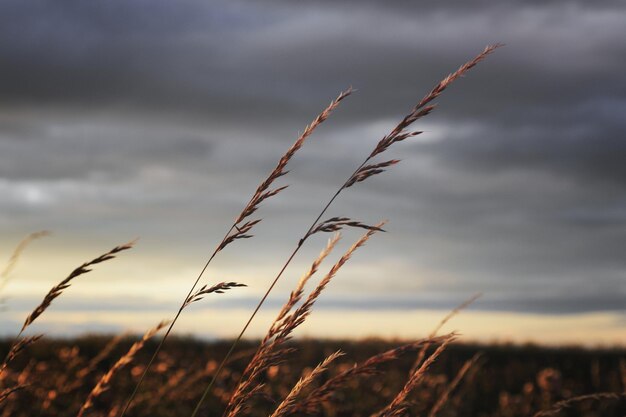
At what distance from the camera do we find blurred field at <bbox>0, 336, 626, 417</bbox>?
27.0ft

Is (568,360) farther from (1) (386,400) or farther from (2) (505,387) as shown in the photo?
(1) (386,400)

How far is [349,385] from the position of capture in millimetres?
7789

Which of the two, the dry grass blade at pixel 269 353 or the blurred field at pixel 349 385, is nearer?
the dry grass blade at pixel 269 353

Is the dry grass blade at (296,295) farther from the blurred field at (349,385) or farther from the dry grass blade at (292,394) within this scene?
the blurred field at (349,385)

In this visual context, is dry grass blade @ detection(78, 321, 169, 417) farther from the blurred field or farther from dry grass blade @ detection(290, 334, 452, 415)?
the blurred field

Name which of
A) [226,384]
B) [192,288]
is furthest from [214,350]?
[192,288]

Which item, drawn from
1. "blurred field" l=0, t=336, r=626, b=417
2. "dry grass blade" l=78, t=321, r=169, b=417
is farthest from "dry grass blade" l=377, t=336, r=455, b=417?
"blurred field" l=0, t=336, r=626, b=417

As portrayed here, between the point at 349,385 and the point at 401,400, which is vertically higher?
the point at 401,400

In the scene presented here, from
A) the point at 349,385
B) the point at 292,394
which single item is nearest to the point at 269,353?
the point at 292,394

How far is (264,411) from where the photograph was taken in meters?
8.53

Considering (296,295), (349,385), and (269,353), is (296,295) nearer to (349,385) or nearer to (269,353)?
(269,353)

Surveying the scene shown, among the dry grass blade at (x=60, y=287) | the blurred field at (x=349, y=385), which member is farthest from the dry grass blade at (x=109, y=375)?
the blurred field at (x=349, y=385)

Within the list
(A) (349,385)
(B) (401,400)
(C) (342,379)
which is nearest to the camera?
(C) (342,379)

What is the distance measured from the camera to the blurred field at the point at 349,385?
823cm
